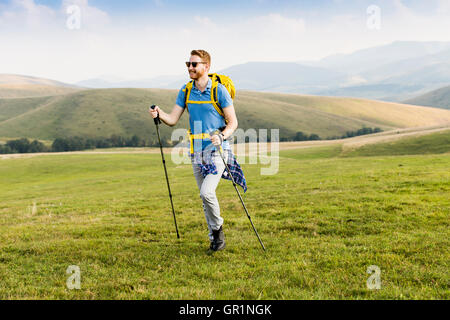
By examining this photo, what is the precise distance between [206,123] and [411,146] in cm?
6675

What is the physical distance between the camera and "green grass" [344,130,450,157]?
196 ft

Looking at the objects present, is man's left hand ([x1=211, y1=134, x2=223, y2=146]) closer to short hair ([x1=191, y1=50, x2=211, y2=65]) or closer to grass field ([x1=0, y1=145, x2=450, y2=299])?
short hair ([x1=191, y1=50, x2=211, y2=65])

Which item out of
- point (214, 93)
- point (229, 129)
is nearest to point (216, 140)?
point (229, 129)

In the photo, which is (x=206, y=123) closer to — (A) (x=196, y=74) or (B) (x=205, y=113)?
(B) (x=205, y=113)

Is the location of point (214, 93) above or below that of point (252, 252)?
above

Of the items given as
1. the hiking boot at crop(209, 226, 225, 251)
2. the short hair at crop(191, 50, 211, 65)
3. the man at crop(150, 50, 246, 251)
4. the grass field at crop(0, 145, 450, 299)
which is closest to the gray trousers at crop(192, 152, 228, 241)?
the man at crop(150, 50, 246, 251)

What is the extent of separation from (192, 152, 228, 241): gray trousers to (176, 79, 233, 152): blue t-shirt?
573mm

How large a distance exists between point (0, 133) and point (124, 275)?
713ft

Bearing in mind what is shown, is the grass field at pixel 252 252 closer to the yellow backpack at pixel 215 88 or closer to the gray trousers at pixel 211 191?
the gray trousers at pixel 211 191

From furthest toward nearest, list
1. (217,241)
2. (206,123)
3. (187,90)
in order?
(217,241), (187,90), (206,123)

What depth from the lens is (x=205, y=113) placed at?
27.2 ft

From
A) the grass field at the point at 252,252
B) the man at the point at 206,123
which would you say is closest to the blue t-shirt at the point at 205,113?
the man at the point at 206,123
